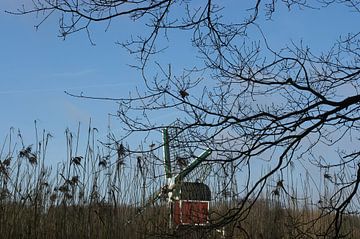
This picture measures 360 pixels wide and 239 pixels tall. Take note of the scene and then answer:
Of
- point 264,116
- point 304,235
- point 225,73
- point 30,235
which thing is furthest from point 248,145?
point 30,235

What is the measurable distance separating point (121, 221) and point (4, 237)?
1.01 m

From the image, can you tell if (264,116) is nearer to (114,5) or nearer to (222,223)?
(222,223)

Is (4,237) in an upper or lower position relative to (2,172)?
lower

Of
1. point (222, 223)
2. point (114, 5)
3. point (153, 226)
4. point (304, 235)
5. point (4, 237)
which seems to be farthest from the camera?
point (153, 226)

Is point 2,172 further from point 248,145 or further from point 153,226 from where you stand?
point 248,145

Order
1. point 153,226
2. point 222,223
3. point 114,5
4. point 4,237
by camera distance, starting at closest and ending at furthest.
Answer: point 114,5, point 222,223, point 4,237, point 153,226

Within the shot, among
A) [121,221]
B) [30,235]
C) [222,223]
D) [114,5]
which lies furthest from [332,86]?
[30,235]

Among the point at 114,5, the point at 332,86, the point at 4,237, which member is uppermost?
the point at 114,5

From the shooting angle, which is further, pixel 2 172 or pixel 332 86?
pixel 2 172

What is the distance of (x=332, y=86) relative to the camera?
3785 mm

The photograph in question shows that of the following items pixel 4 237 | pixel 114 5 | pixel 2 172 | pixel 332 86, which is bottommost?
pixel 4 237

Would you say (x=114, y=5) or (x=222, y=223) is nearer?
(x=114, y=5)

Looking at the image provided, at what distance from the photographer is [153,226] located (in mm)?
5266

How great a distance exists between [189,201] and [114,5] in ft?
7.28
